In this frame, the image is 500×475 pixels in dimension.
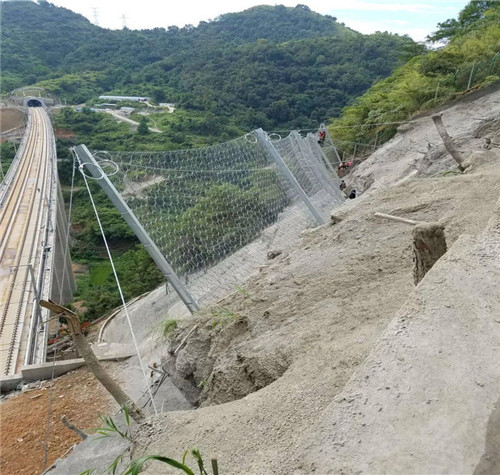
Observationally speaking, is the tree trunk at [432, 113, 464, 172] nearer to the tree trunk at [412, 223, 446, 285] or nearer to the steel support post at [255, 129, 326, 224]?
the steel support post at [255, 129, 326, 224]

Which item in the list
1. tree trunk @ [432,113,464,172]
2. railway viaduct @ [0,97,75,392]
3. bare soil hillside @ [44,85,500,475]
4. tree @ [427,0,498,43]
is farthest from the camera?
tree @ [427,0,498,43]

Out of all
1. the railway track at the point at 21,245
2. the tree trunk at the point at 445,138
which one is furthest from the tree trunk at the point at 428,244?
the railway track at the point at 21,245

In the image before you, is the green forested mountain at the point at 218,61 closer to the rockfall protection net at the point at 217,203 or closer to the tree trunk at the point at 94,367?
the rockfall protection net at the point at 217,203

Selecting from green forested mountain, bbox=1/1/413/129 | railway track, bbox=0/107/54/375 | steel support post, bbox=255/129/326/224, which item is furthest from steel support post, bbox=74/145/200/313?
green forested mountain, bbox=1/1/413/129

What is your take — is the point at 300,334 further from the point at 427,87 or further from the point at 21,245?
the point at 21,245

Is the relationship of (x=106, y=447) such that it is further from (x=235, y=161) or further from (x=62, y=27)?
(x=62, y=27)

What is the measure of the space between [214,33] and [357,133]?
92559mm

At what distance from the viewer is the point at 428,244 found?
134 inches

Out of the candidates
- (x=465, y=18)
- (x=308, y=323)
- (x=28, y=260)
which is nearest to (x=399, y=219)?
(x=308, y=323)

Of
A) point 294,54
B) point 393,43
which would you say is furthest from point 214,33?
point 393,43

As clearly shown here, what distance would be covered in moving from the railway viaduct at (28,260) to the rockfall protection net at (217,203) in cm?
233

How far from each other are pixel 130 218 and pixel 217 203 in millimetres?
2178

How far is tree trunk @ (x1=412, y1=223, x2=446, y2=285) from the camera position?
3332 millimetres

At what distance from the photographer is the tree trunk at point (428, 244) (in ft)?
10.9
